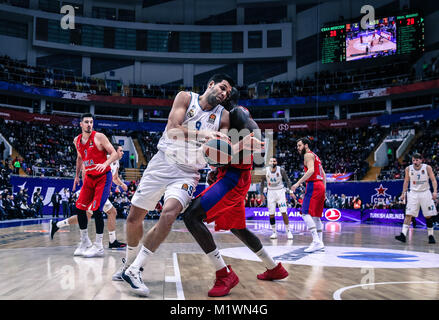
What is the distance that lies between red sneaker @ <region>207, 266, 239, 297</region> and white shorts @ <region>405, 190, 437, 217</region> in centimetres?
715

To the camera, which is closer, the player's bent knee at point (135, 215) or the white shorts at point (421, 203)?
the player's bent knee at point (135, 215)

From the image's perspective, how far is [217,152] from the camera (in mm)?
3809

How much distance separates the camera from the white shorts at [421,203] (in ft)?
31.2

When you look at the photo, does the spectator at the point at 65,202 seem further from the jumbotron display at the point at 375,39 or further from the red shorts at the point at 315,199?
the jumbotron display at the point at 375,39

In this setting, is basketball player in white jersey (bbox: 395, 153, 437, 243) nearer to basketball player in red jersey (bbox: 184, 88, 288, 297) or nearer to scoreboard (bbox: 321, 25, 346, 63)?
basketball player in red jersey (bbox: 184, 88, 288, 297)

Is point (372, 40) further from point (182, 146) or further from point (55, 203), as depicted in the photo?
point (182, 146)

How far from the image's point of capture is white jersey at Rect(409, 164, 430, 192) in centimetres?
959

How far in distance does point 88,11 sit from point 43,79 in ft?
29.8

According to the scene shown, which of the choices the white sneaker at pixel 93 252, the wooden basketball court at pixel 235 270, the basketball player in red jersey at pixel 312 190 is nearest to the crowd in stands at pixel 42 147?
the wooden basketball court at pixel 235 270

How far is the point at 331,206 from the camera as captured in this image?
21.2 metres

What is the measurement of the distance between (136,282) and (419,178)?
8113 mm

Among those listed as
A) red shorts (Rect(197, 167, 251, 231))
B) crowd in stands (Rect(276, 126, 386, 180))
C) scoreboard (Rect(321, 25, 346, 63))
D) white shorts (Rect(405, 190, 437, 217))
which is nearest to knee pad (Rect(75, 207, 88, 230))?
red shorts (Rect(197, 167, 251, 231))

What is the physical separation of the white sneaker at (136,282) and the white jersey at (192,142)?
107 centimetres

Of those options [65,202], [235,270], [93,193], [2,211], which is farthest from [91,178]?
[65,202]
